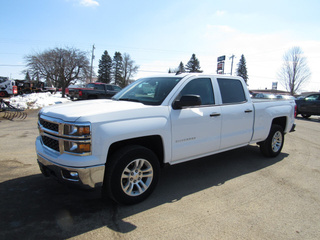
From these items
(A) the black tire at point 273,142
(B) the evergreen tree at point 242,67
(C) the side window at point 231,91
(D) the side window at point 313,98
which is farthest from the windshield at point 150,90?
(B) the evergreen tree at point 242,67

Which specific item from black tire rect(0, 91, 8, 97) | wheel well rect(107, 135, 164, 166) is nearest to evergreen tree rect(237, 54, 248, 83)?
black tire rect(0, 91, 8, 97)

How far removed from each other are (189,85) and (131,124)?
4.58 feet

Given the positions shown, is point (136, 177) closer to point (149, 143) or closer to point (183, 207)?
point (149, 143)

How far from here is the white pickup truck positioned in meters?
2.72

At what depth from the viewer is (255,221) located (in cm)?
288

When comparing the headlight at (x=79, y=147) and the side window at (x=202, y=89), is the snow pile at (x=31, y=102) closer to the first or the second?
the side window at (x=202, y=89)

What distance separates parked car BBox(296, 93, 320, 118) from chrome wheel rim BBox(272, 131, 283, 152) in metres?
11.8

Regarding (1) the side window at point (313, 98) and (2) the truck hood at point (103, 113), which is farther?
(1) the side window at point (313, 98)

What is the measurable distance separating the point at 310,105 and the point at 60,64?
32878mm

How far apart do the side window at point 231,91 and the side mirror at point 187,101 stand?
113 centimetres

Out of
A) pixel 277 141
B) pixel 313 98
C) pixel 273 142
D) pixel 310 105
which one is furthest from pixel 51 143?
pixel 313 98

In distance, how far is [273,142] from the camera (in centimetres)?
546

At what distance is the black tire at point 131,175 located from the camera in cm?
294

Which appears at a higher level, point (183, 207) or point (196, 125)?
point (196, 125)
